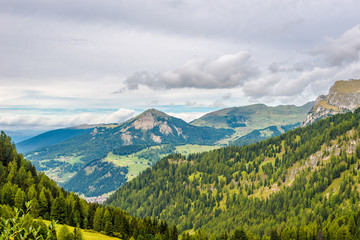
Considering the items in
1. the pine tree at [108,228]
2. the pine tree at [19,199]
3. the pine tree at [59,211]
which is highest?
the pine tree at [19,199]

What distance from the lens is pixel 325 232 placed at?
122062 mm

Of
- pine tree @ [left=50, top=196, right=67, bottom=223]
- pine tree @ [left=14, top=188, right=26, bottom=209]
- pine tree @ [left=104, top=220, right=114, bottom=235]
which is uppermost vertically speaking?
pine tree @ [left=14, top=188, right=26, bottom=209]

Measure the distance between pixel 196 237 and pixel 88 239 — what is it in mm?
53818

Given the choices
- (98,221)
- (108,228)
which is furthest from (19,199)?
(108,228)

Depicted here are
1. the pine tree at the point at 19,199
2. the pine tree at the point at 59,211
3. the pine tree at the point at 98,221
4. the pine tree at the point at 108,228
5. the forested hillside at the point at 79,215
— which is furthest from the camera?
the pine tree at the point at 98,221

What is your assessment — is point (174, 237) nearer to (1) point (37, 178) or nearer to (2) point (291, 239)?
(2) point (291, 239)

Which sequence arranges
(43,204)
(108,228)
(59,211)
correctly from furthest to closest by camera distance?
(43,204) < (59,211) < (108,228)

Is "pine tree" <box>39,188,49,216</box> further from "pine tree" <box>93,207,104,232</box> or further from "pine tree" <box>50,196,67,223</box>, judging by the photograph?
"pine tree" <box>93,207,104,232</box>

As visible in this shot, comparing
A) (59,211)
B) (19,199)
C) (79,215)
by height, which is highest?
(19,199)

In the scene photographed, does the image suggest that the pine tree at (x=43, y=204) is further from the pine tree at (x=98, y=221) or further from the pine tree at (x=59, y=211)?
the pine tree at (x=98, y=221)

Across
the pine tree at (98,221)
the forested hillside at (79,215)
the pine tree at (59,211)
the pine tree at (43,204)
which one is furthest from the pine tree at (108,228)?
the pine tree at (43,204)

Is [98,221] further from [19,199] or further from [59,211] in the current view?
[19,199]

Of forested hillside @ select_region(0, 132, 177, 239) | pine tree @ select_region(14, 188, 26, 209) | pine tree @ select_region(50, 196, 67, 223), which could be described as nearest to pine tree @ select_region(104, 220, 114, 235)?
forested hillside @ select_region(0, 132, 177, 239)

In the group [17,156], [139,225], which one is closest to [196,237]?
[139,225]
